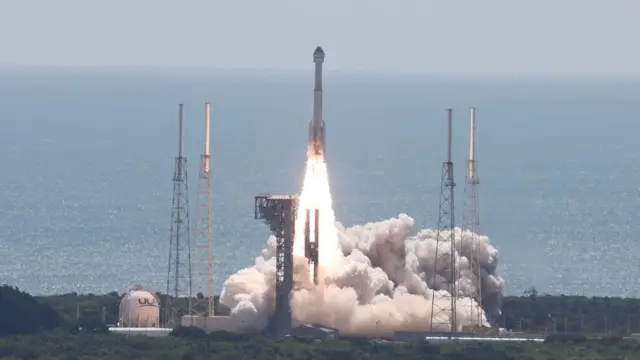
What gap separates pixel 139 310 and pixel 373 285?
10.2 metres

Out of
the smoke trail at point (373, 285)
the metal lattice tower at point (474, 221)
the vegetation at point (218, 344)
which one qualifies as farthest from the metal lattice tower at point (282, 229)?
the metal lattice tower at point (474, 221)

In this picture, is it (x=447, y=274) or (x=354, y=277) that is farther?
(x=447, y=274)

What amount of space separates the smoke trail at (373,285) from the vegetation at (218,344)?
184 cm

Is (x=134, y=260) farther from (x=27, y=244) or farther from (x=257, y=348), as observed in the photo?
(x=257, y=348)

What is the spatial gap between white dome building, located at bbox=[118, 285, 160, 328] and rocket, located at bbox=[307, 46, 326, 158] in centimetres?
938

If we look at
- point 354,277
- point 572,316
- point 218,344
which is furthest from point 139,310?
point 572,316

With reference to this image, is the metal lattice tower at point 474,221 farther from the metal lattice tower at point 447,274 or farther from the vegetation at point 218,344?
the vegetation at point 218,344

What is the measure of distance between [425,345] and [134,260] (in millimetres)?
55277

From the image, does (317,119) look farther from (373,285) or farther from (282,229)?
(373,285)

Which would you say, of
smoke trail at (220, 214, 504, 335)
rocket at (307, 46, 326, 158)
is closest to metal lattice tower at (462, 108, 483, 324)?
smoke trail at (220, 214, 504, 335)

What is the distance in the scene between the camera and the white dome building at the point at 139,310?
10212 cm

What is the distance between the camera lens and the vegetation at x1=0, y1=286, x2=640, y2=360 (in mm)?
94562

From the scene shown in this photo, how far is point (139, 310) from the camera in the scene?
102 meters

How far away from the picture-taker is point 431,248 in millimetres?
105000
